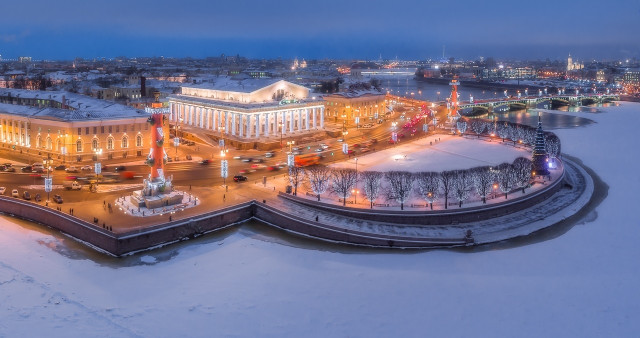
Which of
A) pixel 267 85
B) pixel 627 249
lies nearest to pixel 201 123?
pixel 267 85

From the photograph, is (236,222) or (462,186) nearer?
(236,222)

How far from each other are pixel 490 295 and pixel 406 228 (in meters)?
5.91

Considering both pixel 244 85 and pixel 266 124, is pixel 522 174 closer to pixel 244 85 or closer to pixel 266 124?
pixel 266 124

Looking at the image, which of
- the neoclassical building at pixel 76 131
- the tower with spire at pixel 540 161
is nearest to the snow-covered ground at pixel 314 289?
the tower with spire at pixel 540 161

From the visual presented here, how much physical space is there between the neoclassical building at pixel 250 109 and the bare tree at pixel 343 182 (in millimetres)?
13752

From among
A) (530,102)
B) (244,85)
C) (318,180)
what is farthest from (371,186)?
(530,102)

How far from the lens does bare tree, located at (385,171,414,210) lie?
22.2 metres

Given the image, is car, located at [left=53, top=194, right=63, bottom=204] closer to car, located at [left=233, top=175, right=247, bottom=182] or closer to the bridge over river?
car, located at [left=233, top=175, right=247, bottom=182]

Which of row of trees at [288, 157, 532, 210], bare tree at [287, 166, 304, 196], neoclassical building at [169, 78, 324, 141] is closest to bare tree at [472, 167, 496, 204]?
row of trees at [288, 157, 532, 210]

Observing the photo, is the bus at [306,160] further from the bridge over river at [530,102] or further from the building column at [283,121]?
the bridge over river at [530,102]

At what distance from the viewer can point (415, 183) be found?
24.5 m

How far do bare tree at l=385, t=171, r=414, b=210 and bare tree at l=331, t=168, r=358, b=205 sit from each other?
59.2 inches

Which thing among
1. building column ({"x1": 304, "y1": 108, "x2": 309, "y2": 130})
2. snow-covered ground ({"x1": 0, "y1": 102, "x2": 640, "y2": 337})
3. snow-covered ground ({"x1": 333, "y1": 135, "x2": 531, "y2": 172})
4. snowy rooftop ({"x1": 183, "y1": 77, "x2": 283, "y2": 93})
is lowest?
snow-covered ground ({"x1": 0, "y1": 102, "x2": 640, "y2": 337})

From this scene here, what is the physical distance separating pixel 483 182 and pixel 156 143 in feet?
41.8
